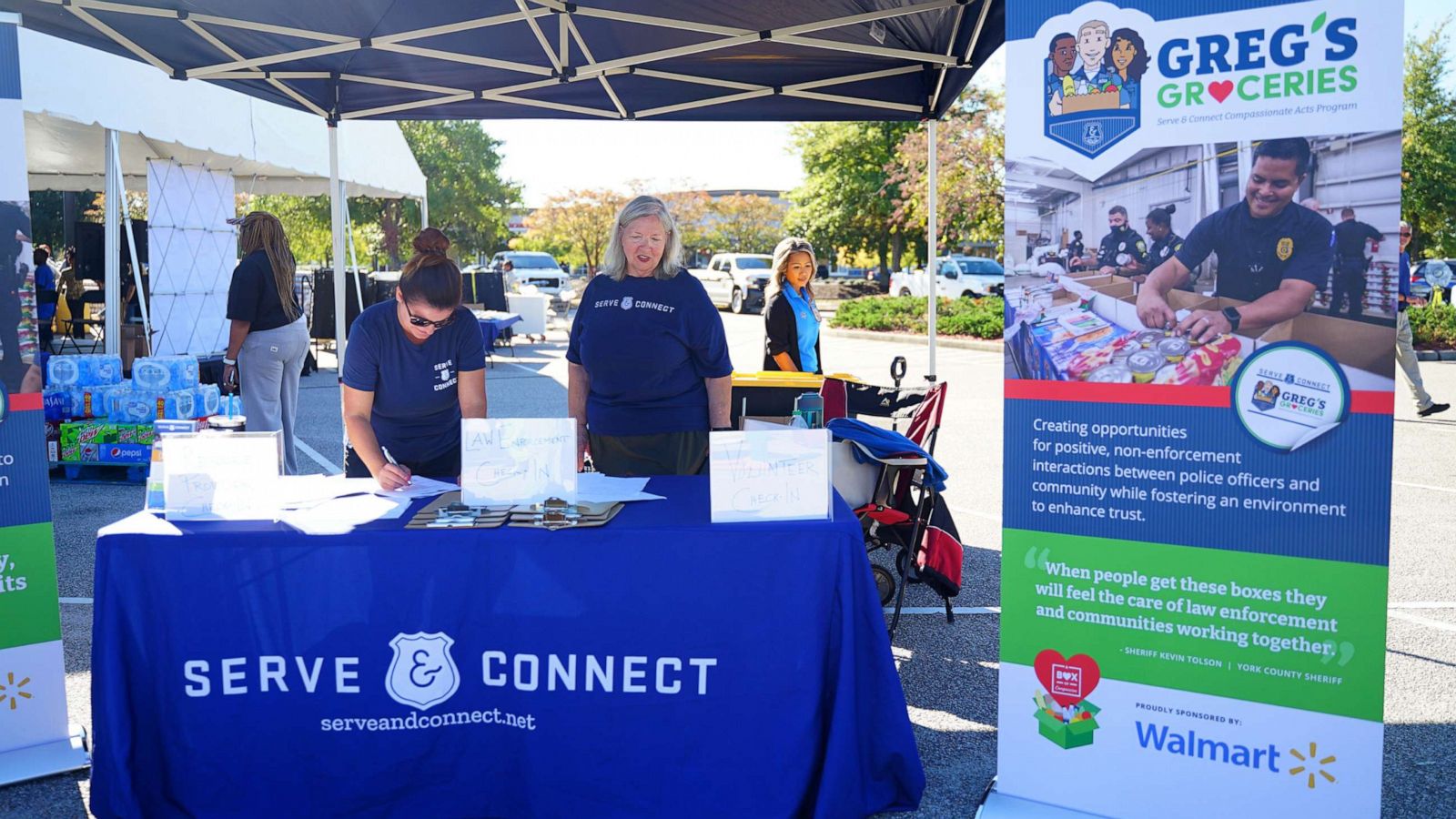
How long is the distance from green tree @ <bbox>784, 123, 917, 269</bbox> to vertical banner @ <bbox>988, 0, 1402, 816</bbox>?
28.2 metres

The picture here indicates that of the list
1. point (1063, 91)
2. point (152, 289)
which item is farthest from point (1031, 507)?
point (152, 289)

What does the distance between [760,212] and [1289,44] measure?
4581cm

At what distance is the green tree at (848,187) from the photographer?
31906 millimetres

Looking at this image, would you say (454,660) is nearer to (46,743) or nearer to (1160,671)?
(46,743)

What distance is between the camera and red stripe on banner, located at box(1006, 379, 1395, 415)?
2.42m

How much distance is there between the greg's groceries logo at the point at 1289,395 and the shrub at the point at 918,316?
14.9 m

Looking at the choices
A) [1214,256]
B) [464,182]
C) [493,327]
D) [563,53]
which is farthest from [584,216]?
[1214,256]

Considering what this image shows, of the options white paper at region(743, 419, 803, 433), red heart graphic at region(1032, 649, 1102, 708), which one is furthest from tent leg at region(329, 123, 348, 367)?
red heart graphic at region(1032, 649, 1102, 708)

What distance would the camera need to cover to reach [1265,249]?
97.8 inches

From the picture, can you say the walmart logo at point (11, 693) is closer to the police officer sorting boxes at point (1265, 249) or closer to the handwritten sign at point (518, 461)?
the handwritten sign at point (518, 461)

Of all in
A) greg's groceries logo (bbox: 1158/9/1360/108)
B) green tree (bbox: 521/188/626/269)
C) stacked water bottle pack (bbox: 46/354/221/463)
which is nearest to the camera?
greg's groceries logo (bbox: 1158/9/1360/108)

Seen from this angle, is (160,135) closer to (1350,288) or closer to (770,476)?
(770,476)

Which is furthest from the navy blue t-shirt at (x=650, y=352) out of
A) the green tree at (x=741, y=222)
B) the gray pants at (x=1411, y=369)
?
the green tree at (x=741, y=222)

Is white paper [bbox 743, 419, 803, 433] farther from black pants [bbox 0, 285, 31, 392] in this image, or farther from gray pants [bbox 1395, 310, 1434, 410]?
gray pants [bbox 1395, 310, 1434, 410]
